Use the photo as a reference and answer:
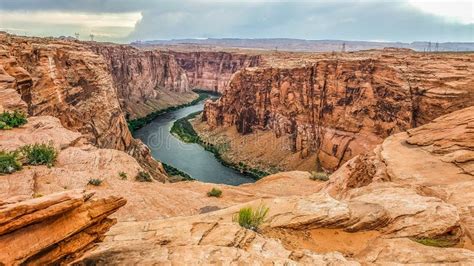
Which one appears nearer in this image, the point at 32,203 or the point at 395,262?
the point at 32,203

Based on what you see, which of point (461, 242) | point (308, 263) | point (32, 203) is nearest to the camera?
point (32, 203)

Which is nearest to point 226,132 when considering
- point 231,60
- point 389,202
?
point 389,202

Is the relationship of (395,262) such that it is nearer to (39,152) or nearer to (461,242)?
(461,242)

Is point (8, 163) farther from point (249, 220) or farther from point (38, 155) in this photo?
point (249, 220)

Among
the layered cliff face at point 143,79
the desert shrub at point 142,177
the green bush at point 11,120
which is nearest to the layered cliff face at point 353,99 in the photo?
the desert shrub at point 142,177

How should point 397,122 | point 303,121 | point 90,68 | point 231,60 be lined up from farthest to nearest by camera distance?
→ point 231,60
point 303,121
point 90,68
point 397,122

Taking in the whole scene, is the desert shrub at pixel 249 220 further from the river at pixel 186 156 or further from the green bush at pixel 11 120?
the river at pixel 186 156

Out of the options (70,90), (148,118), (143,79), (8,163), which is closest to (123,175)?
(8,163)
